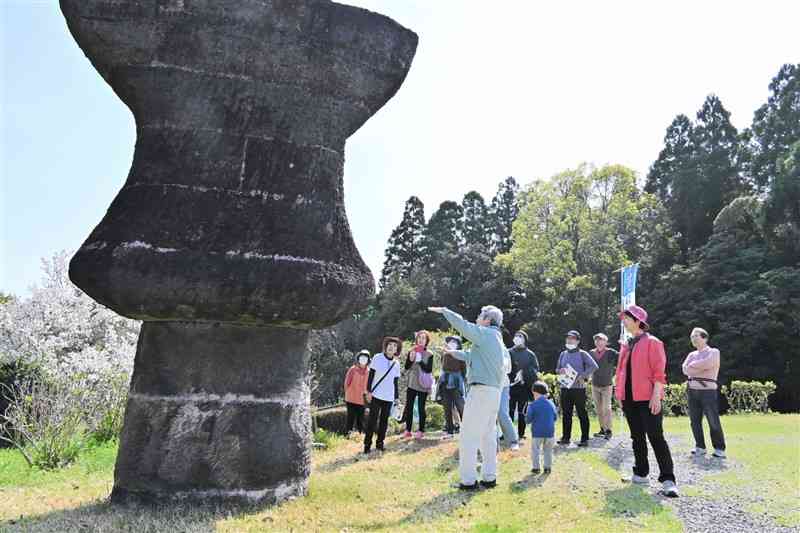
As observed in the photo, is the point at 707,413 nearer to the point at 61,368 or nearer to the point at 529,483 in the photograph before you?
the point at 529,483

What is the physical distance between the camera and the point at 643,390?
24.1 ft

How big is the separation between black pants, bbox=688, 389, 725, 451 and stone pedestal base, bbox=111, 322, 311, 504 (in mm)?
5973

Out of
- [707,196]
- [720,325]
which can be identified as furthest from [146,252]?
[707,196]

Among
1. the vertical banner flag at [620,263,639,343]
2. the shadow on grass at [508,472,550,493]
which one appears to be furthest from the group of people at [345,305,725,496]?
the vertical banner flag at [620,263,639,343]

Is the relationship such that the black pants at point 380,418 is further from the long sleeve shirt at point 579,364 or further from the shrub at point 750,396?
the shrub at point 750,396

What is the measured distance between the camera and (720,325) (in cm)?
3167

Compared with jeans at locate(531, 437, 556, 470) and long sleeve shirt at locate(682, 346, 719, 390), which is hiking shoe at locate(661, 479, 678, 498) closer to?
jeans at locate(531, 437, 556, 470)

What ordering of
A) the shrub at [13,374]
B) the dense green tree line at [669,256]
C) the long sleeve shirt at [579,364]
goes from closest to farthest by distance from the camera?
the long sleeve shirt at [579,364], the shrub at [13,374], the dense green tree line at [669,256]

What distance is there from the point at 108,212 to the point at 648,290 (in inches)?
1382

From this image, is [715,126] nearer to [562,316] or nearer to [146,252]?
[562,316]

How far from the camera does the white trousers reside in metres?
7.20

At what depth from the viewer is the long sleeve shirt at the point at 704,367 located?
32.1 ft

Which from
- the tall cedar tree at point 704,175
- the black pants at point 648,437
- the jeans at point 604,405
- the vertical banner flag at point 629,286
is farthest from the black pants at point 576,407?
the tall cedar tree at point 704,175

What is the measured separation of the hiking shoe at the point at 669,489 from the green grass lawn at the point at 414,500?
0.17 m
